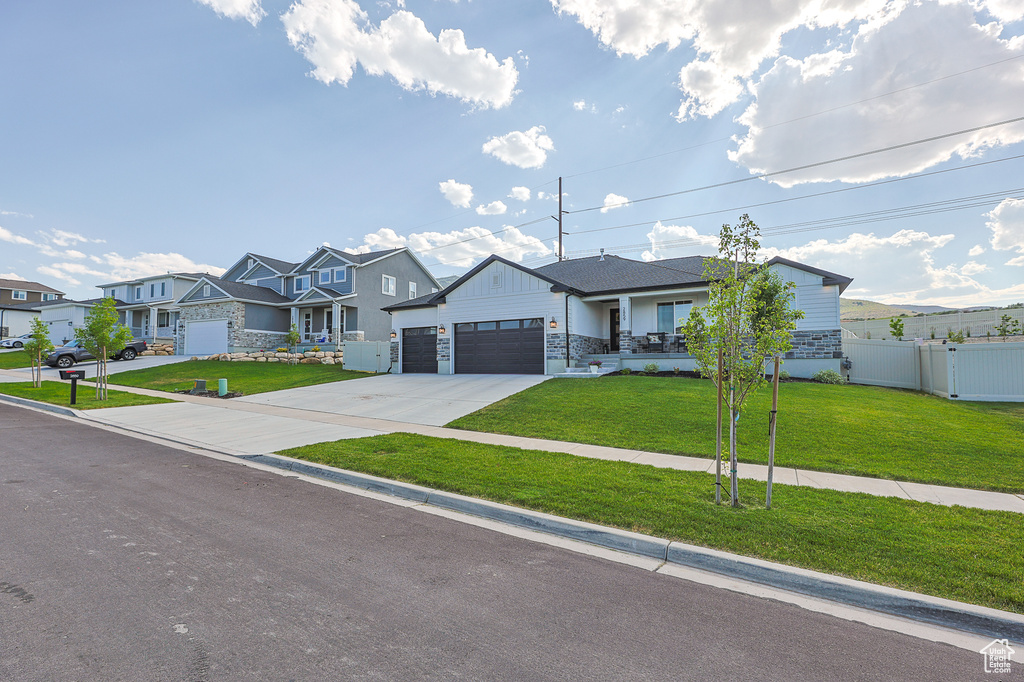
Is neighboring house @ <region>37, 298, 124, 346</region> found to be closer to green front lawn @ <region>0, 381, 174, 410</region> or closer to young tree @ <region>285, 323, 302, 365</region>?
young tree @ <region>285, 323, 302, 365</region>

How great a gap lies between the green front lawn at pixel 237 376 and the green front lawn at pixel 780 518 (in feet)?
49.0

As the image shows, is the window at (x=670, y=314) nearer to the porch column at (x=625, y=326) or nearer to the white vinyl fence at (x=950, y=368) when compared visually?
the porch column at (x=625, y=326)

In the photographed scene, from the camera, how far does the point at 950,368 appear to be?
48.2 ft

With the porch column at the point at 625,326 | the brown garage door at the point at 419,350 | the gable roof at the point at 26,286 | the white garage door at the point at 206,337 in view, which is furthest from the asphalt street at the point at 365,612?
the gable roof at the point at 26,286

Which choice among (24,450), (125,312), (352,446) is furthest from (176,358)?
(352,446)

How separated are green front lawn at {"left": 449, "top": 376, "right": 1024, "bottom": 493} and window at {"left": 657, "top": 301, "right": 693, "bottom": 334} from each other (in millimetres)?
6268

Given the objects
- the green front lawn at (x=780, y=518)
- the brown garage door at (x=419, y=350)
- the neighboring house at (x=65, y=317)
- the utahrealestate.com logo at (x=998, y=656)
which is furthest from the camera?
the neighboring house at (x=65, y=317)

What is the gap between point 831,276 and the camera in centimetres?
1777

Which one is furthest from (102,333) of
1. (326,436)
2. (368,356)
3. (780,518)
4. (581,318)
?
(780,518)

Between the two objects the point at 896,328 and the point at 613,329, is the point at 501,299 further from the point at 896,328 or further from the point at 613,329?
the point at 896,328

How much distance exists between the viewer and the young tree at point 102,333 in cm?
1634

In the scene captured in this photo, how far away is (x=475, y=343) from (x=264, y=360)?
16.6m

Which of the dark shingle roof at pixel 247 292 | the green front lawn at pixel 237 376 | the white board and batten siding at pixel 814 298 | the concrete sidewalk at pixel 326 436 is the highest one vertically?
the dark shingle roof at pixel 247 292

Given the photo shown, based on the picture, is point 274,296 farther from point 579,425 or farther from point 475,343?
point 579,425
